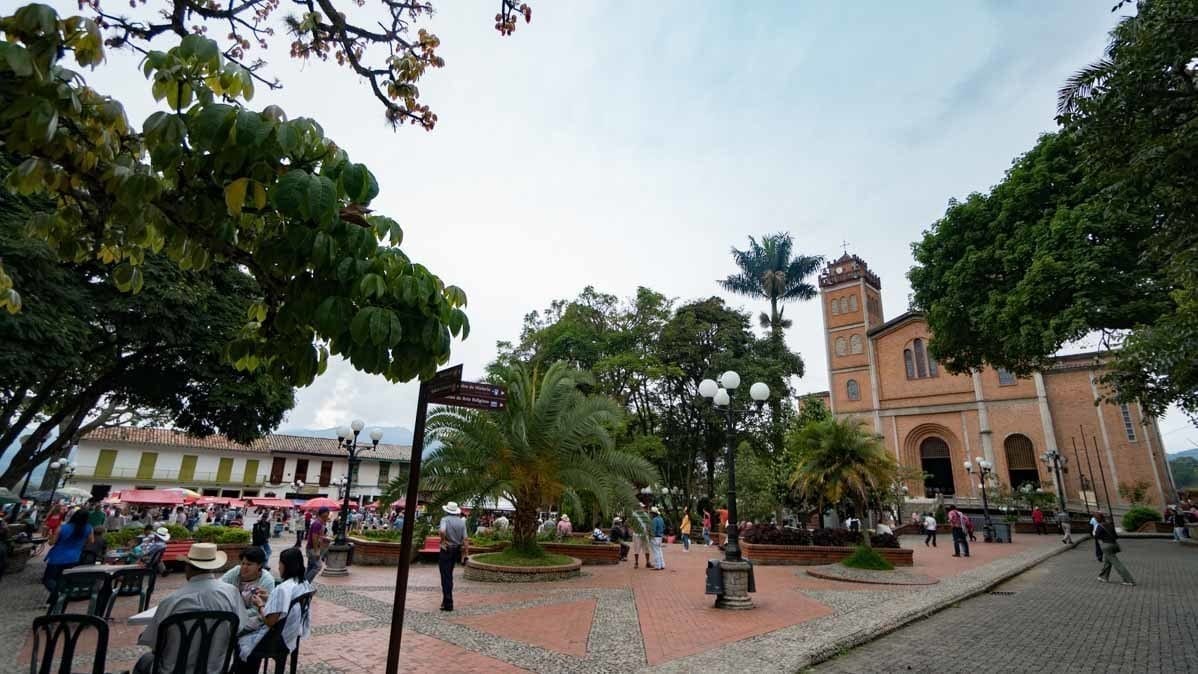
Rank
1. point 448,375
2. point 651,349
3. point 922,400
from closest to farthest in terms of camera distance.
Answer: point 448,375 < point 651,349 < point 922,400

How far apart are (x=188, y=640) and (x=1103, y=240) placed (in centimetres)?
2165

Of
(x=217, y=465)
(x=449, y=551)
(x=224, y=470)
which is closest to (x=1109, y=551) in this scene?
(x=449, y=551)

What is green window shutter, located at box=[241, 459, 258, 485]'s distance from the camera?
42281 millimetres

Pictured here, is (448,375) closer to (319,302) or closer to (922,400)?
(319,302)

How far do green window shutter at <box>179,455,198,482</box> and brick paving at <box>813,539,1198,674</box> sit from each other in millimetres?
46981

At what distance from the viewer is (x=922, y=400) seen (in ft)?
137

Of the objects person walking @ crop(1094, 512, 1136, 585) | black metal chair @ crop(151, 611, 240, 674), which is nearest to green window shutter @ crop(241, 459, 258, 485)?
black metal chair @ crop(151, 611, 240, 674)

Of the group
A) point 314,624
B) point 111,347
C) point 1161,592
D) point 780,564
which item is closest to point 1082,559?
point 1161,592

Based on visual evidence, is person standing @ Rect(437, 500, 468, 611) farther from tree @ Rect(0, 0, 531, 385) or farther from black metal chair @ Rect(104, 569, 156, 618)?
tree @ Rect(0, 0, 531, 385)

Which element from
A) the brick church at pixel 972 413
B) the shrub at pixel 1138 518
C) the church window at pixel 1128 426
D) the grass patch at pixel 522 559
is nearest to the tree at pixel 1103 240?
the grass patch at pixel 522 559

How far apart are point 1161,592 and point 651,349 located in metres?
21.2

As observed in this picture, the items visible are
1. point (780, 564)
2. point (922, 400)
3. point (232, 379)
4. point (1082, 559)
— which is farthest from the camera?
point (922, 400)

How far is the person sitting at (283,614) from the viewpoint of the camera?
14.3 ft

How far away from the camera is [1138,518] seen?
30.0m
